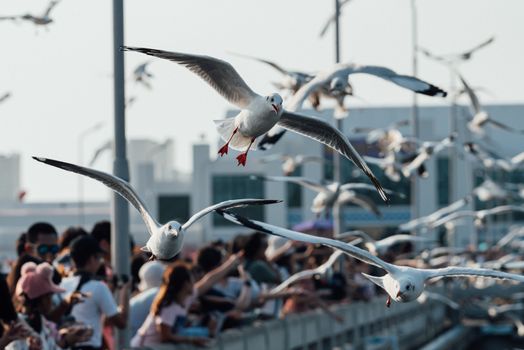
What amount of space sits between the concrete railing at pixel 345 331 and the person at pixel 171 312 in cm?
15

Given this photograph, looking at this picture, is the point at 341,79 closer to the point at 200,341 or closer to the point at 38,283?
the point at 200,341

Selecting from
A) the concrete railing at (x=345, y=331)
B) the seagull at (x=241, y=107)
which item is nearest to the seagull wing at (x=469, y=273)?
the seagull at (x=241, y=107)

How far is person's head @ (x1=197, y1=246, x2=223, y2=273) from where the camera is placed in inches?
587

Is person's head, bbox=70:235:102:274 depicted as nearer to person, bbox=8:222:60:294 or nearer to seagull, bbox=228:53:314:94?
person, bbox=8:222:60:294

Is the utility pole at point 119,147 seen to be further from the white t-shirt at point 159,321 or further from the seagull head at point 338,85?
the seagull head at point 338,85

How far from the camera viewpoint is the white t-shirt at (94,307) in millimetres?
11984

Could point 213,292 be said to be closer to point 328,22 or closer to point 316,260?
point 316,260

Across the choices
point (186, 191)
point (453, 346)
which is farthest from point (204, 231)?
point (453, 346)

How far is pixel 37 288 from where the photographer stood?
11.1m

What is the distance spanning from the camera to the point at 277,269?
17.2m

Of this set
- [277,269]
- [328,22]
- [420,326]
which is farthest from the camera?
[420,326]

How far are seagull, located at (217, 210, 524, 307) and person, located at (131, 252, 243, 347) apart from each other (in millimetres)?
2788

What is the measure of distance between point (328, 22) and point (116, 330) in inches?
447

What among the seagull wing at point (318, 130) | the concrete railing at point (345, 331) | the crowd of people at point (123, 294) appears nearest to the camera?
the crowd of people at point (123, 294)
